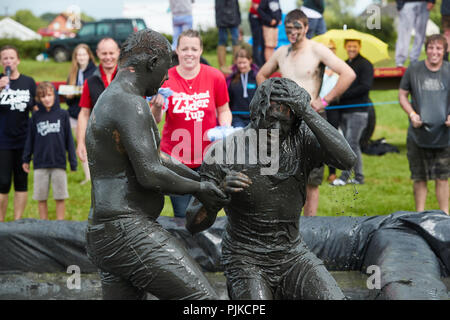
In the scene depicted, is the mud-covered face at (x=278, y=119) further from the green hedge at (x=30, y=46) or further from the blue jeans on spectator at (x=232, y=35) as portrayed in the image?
the green hedge at (x=30, y=46)

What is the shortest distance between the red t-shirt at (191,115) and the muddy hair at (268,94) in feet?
6.63

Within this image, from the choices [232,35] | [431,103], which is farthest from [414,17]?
[431,103]

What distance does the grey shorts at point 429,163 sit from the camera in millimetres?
6836

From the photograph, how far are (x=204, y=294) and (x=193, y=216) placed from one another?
616 mm

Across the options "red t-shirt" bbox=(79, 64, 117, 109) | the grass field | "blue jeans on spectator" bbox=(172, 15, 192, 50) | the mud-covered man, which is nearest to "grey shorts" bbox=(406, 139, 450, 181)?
the grass field

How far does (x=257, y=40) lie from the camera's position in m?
10.3

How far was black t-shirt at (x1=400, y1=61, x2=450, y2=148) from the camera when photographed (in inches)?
268

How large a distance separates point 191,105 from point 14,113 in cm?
244

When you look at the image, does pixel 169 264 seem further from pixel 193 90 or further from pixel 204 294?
pixel 193 90

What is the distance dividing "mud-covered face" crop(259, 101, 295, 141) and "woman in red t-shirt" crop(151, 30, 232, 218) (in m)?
2.06

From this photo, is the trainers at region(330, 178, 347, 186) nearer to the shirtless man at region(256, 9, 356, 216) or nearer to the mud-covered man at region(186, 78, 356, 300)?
the shirtless man at region(256, 9, 356, 216)

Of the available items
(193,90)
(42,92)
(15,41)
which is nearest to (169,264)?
(193,90)

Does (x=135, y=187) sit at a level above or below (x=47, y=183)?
above

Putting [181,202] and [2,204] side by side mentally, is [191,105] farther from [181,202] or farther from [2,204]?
[2,204]
